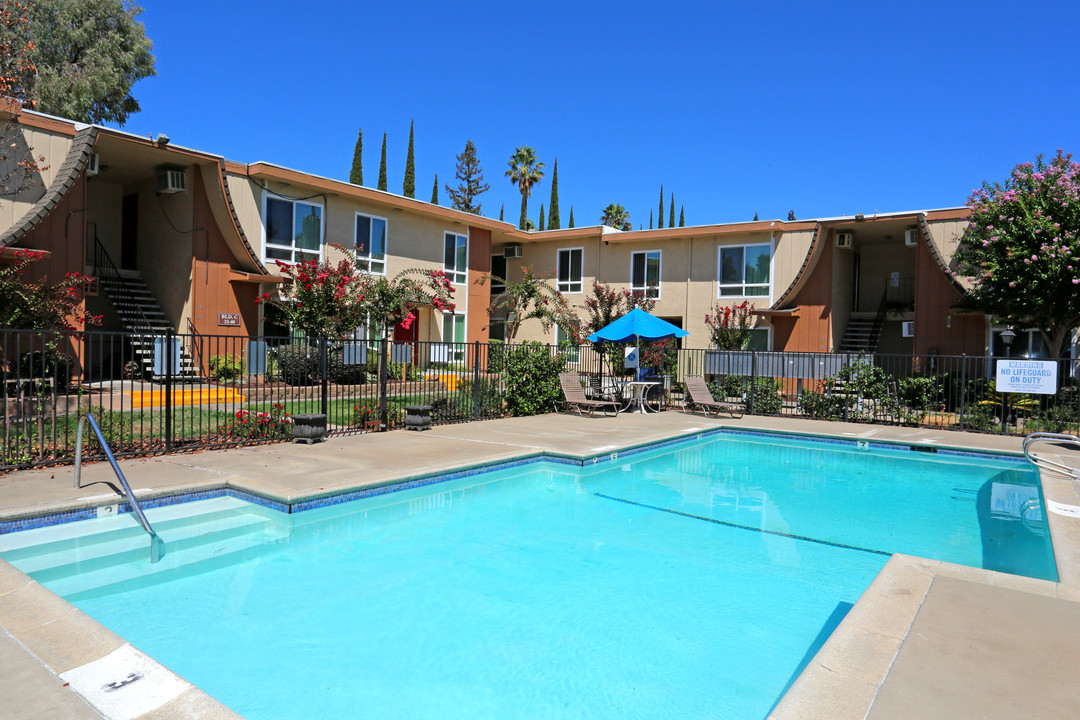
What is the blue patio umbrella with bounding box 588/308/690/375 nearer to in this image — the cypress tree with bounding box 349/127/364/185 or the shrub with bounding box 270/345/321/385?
the shrub with bounding box 270/345/321/385

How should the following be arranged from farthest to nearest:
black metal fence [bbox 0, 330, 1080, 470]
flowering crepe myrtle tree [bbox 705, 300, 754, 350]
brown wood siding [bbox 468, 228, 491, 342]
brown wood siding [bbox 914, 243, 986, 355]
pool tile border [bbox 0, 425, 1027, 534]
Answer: brown wood siding [bbox 468, 228, 491, 342] < flowering crepe myrtle tree [bbox 705, 300, 754, 350] < brown wood siding [bbox 914, 243, 986, 355] < black metal fence [bbox 0, 330, 1080, 470] < pool tile border [bbox 0, 425, 1027, 534]

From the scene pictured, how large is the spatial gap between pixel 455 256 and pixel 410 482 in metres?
16.5

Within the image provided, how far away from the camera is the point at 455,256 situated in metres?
23.1

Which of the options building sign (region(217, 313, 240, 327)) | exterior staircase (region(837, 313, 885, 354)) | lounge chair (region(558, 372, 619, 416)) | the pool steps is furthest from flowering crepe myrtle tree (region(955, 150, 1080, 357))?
building sign (region(217, 313, 240, 327))

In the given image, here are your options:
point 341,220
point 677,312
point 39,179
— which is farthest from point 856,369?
point 39,179

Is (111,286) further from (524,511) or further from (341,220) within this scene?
(524,511)

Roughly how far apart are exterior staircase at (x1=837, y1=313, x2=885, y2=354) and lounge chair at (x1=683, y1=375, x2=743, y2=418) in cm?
705

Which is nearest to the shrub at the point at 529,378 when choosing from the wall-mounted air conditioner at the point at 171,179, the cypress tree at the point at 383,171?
the wall-mounted air conditioner at the point at 171,179

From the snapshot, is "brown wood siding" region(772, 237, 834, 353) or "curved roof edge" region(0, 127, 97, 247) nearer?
"curved roof edge" region(0, 127, 97, 247)

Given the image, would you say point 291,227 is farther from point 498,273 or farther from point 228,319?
point 498,273

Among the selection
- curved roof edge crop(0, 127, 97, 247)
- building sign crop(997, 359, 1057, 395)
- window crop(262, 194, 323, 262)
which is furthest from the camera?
window crop(262, 194, 323, 262)

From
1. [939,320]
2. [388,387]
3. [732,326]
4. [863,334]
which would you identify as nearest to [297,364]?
[388,387]

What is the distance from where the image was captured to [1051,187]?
14.2 meters

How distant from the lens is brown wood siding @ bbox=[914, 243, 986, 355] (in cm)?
1800
